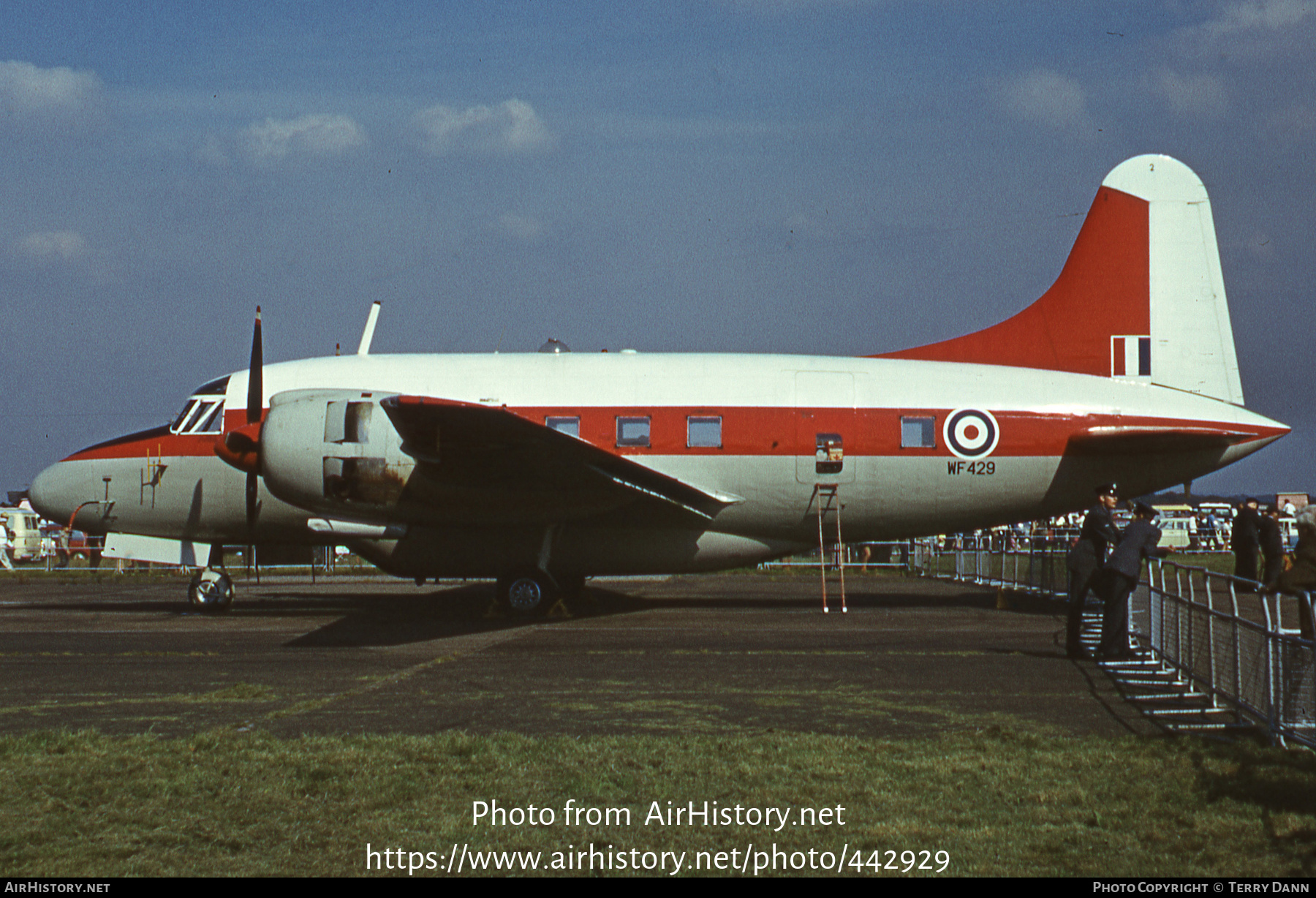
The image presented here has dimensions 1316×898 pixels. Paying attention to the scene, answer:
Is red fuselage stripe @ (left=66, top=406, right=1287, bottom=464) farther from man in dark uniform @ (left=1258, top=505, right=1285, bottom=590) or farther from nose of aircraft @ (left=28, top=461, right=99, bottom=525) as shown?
nose of aircraft @ (left=28, top=461, right=99, bottom=525)

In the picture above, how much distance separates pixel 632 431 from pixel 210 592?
8.14 m

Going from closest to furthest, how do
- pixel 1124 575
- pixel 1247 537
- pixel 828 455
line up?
pixel 1124 575 < pixel 828 455 < pixel 1247 537

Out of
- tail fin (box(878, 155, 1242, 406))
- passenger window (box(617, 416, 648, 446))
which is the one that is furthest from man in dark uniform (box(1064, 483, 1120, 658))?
passenger window (box(617, 416, 648, 446))

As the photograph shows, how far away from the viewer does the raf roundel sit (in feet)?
59.2

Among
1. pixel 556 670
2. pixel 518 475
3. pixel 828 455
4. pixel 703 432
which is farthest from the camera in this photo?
pixel 703 432

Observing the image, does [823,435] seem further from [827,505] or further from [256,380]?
[256,380]

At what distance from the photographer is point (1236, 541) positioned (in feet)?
77.0

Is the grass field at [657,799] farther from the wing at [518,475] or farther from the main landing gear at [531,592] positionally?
the main landing gear at [531,592]

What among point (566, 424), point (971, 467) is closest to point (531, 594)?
point (566, 424)

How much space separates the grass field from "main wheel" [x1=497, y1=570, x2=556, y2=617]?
959 centimetres

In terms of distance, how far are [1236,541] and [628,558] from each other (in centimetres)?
1410

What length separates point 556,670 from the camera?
11.9 metres

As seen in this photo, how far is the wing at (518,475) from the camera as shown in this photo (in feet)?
48.4

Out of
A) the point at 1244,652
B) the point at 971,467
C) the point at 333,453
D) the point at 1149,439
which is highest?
the point at 1149,439
